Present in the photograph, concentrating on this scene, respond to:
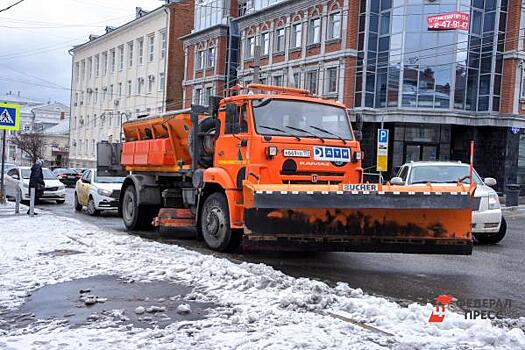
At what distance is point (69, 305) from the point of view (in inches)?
249

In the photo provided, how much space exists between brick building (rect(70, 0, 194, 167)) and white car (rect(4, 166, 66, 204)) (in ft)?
90.4

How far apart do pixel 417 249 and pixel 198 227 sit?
4183 millimetres

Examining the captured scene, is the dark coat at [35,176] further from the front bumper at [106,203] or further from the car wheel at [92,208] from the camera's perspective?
the front bumper at [106,203]

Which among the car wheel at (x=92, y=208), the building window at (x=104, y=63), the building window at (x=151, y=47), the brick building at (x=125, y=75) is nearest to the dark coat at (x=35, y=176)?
the car wheel at (x=92, y=208)

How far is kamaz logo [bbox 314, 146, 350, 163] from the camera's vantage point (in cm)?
959

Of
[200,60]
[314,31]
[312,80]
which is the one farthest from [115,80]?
[312,80]

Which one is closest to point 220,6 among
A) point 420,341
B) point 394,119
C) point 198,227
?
point 394,119

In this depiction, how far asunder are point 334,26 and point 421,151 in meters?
9.20

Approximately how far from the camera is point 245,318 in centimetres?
567

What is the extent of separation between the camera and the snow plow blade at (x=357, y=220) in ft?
26.9

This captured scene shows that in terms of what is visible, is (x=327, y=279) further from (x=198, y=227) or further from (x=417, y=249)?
(x=198, y=227)

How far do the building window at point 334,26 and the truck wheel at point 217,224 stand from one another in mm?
26714

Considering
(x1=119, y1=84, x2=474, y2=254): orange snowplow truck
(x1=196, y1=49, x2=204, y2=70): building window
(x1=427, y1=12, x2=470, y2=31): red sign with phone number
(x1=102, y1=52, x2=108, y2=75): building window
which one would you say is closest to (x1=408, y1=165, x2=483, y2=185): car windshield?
(x1=119, y1=84, x2=474, y2=254): orange snowplow truck

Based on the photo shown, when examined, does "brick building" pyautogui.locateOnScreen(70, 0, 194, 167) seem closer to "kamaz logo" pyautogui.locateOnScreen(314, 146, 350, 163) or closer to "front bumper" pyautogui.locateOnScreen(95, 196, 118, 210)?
"front bumper" pyautogui.locateOnScreen(95, 196, 118, 210)
